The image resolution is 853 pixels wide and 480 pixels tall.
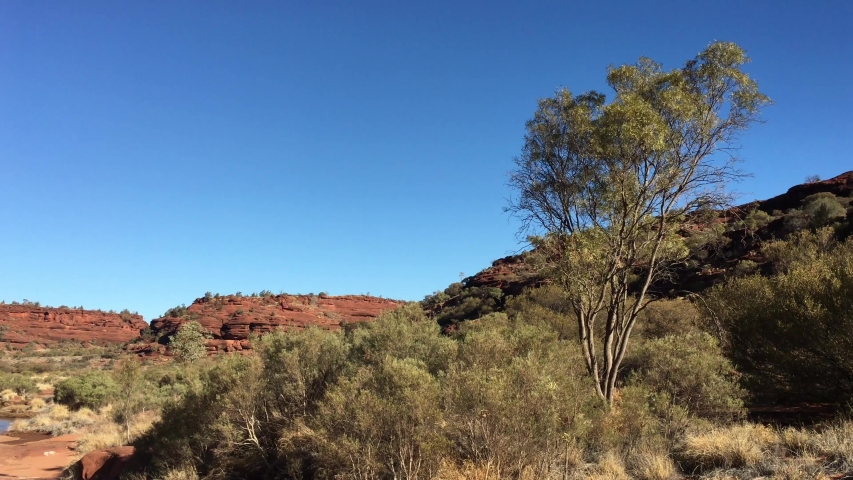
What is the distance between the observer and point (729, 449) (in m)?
7.20

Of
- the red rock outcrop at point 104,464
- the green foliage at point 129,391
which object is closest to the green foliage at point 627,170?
the red rock outcrop at point 104,464

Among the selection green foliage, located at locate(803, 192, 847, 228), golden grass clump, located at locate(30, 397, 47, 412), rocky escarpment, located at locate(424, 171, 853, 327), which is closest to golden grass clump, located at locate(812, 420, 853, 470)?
rocky escarpment, located at locate(424, 171, 853, 327)

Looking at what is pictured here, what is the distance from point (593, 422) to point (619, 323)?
163 inches

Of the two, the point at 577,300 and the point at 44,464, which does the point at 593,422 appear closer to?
the point at 577,300

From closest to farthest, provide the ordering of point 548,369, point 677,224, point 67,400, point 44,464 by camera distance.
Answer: point 548,369 → point 677,224 → point 44,464 → point 67,400

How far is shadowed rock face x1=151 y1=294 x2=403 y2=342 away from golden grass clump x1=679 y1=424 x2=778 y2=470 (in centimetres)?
5768

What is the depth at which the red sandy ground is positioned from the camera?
58.6 ft

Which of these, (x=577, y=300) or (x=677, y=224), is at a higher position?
(x=677, y=224)

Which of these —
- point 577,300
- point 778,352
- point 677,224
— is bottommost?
point 778,352

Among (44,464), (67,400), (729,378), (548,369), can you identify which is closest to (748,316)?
(729,378)

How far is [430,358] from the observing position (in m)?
11.3

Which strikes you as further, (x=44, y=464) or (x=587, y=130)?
(x=44, y=464)

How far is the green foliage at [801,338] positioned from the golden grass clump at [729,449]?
2.11 m

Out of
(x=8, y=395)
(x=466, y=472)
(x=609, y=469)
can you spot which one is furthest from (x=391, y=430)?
(x=8, y=395)
